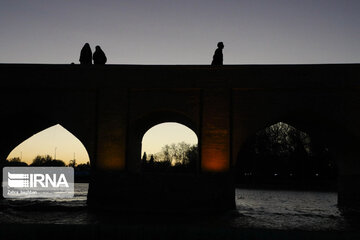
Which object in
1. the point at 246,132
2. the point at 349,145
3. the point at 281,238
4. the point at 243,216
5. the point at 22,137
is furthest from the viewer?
the point at 22,137

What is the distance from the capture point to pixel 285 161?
38.4 m

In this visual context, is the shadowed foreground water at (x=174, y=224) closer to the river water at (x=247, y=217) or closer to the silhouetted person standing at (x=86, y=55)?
the river water at (x=247, y=217)

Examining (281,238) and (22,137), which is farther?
(22,137)

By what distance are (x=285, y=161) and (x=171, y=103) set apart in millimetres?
25556

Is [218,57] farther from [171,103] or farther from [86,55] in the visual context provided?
[86,55]

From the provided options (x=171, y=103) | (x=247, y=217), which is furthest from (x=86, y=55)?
(x=247, y=217)

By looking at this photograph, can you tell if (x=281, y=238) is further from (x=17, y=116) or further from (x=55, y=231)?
(x=17, y=116)

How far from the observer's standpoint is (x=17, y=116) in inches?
620

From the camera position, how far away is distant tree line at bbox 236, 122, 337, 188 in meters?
36.2

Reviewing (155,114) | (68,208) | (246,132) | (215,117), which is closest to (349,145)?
(246,132)

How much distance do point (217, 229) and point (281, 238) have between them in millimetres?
1295

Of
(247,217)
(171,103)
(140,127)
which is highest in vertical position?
(171,103)

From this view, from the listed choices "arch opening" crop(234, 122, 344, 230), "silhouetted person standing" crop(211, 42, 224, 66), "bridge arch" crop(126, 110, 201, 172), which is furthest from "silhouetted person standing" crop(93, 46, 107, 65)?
"arch opening" crop(234, 122, 344, 230)

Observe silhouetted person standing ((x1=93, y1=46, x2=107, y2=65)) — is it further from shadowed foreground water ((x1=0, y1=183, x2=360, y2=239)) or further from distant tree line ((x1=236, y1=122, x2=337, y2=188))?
distant tree line ((x1=236, y1=122, x2=337, y2=188))
